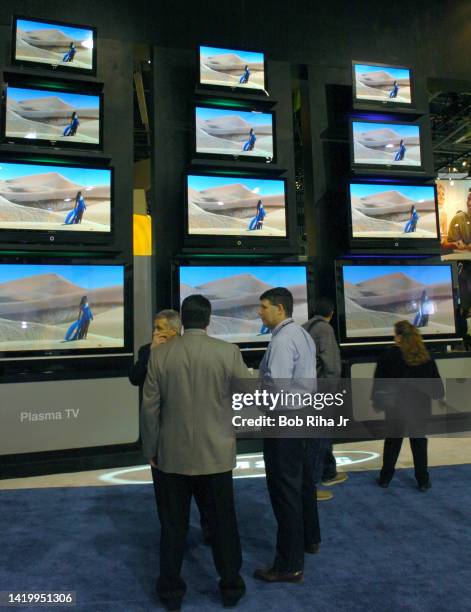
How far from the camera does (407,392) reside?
11.8ft

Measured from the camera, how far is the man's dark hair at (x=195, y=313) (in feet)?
7.04

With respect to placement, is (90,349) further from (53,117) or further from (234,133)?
(234,133)

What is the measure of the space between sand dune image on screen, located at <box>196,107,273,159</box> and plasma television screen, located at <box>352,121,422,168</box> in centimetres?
94

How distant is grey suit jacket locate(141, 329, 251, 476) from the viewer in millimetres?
2064

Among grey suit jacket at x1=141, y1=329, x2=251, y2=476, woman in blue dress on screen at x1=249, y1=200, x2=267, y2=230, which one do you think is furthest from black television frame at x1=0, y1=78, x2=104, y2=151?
grey suit jacket at x1=141, y1=329, x2=251, y2=476

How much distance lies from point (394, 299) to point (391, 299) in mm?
34

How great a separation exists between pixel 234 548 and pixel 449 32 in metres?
6.10

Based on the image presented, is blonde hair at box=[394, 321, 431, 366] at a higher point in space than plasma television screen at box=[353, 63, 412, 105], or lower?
lower

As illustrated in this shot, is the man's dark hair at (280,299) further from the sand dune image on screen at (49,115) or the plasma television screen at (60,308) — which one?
the sand dune image on screen at (49,115)

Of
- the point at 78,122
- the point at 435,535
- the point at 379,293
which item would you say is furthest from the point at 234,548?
the point at 78,122

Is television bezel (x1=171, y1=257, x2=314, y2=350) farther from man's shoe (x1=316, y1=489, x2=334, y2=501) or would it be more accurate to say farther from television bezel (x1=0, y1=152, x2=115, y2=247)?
man's shoe (x1=316, y1=489, x2=334, y2=501)

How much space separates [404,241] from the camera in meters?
5.08

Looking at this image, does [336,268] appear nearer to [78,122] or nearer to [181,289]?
[181,289]

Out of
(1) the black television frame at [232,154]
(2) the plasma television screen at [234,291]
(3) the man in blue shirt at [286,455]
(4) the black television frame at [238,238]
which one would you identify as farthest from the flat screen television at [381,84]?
(3) the man in blue shirt at [286,455]
